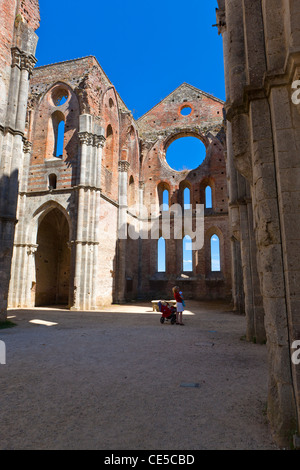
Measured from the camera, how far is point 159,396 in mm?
3482

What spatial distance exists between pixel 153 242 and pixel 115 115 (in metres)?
9.90

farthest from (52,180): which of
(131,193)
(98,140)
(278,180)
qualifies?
(278,180)

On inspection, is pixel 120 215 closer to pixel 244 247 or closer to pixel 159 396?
pixel 244 247

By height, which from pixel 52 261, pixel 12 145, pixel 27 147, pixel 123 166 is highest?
pixel 27 147

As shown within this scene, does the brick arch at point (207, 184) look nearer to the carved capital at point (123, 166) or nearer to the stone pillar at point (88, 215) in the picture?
the carved capital at point (123, 166)

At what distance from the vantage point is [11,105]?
34.8 feet

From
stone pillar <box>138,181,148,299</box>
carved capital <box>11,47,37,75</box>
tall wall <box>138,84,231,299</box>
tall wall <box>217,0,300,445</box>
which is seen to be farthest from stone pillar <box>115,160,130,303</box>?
tall wall <box>217,0,300,445</box>

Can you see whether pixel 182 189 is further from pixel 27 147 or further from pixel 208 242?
pixel 27 147

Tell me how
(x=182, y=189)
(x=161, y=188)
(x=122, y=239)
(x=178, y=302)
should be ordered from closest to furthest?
(x=178, y=302) → (x=122, y=239) → (x=182, y=189) → (x=161, y=188)

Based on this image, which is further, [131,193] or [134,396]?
[131,193]

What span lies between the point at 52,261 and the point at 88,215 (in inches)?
246

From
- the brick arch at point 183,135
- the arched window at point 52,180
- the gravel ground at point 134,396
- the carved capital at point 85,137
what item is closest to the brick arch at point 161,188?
the brick arch at point 183,135

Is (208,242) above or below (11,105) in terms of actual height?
below
